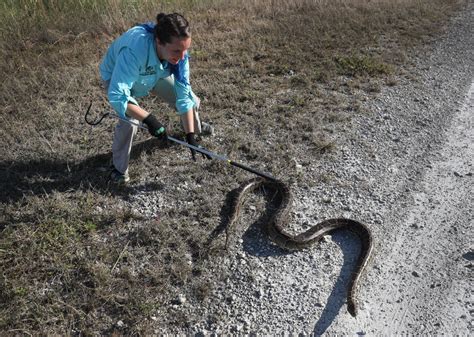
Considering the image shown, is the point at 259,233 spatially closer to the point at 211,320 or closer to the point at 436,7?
the point at 211,320

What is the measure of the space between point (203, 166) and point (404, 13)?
7712 millimetres

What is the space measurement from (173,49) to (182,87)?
76 cm

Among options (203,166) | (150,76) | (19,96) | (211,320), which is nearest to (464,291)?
(211,320)

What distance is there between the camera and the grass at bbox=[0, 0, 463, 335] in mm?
4012

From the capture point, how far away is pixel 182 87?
522 cm

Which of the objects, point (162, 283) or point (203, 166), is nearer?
point (162, 283)

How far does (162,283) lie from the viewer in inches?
161

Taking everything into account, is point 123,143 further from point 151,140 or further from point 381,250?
point 381,250

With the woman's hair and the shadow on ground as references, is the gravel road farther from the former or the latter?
the woman's hair

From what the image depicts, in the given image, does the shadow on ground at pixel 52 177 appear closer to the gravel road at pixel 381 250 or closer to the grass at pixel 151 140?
the grass at pixel 151 140

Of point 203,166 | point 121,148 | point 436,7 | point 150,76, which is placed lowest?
point 436,7

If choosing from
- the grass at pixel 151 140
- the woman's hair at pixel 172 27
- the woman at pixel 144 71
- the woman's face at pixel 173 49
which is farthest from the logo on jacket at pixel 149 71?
the grass at pixel 151 140

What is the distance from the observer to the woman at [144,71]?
4.45m

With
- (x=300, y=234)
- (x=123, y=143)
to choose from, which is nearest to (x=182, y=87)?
(x=123, y=143)
